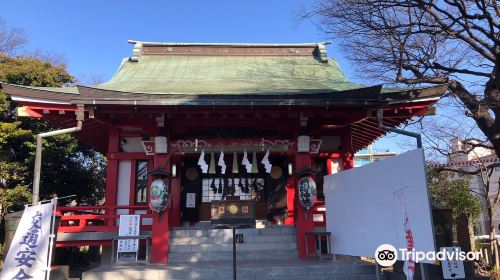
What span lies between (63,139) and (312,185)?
1246cm

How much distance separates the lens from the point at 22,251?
6.69 m

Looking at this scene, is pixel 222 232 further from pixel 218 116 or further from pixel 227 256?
pixel 218 116

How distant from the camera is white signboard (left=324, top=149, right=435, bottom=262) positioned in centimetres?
561

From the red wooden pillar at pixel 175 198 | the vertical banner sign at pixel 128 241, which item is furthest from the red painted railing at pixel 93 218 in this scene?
the red wooden pillar at pixel 175 198

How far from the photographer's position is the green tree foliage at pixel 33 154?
1515 cm

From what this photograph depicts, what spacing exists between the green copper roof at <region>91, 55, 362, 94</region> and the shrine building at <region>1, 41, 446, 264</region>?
38mm

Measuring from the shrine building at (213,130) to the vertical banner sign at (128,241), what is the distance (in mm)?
426

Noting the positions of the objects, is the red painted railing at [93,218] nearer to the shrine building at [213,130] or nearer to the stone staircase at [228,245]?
the shrine building at [213,130]

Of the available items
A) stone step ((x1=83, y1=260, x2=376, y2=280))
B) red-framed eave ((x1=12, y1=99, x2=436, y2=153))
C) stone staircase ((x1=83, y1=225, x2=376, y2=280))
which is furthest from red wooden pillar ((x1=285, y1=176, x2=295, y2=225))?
stone step ((x1=83, y1=260, x2=376, y2=280))

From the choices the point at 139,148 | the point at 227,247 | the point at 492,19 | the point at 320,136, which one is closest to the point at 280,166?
the point at 320,136

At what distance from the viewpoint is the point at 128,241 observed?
31.7 ft

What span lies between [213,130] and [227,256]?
3.40m

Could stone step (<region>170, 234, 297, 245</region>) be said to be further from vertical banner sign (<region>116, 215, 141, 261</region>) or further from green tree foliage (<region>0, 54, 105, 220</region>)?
green tree foliage (<region>0, 54, 105, 220</region>)

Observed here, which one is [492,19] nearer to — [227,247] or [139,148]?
[227,247]
